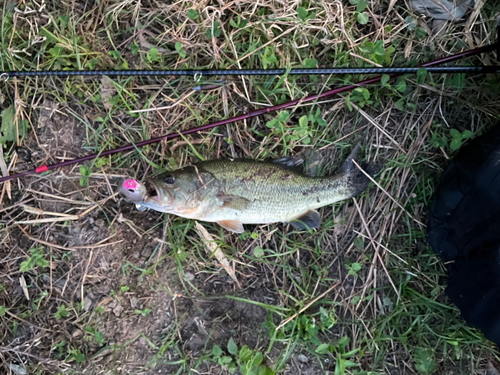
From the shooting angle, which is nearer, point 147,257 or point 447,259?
point 447,259

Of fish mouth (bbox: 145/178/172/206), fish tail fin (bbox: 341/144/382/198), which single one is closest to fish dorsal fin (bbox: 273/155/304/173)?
fish tail fin (bbox: 341/144/382/198)

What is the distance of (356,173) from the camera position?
9.68 feet

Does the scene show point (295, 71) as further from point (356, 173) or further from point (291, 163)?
point (356, 173)

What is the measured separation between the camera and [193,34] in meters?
3.18

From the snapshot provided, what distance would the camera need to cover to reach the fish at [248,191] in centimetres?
270

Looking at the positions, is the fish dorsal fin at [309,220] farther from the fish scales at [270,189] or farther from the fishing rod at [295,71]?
the fishing rod at [295,71]

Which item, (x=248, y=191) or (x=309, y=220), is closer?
(x=248, y=191)

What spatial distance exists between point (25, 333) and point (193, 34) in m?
3.46

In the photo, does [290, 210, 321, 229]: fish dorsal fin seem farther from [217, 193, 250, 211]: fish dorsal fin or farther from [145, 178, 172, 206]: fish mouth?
[145, 178, 172, 206]: fish mouth

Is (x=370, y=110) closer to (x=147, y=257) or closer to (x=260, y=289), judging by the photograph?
(x=260, y=289)

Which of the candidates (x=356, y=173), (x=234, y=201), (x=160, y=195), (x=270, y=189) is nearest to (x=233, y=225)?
(x=234, y=201)

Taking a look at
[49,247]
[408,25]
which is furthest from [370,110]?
[49,247]

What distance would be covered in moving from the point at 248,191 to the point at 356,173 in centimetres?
102

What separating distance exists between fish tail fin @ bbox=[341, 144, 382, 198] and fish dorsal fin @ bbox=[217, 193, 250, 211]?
3.12ft
